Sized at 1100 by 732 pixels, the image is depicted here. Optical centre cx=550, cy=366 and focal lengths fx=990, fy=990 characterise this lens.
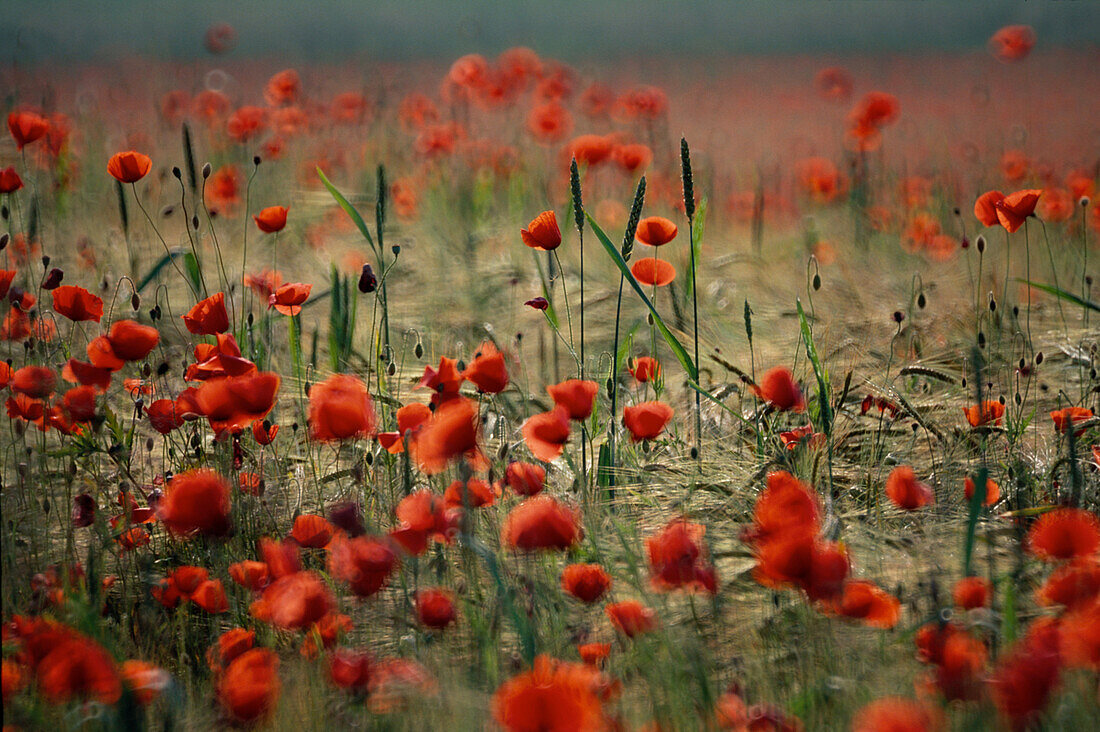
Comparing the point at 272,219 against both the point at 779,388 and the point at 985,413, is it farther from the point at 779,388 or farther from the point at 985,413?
the point at 985,413

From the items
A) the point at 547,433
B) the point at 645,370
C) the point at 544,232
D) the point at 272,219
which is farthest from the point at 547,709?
the point at 272,219

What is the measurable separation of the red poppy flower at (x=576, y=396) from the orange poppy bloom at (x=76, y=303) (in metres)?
0.81

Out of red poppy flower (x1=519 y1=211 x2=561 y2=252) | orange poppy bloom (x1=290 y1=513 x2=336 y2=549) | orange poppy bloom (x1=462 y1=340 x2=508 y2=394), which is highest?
red poppy flower (x1=519 y1=211 x2=561 y2=252)

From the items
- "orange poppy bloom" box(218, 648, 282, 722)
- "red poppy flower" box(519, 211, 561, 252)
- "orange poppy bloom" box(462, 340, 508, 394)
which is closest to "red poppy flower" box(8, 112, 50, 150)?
"red poppy flower" box(519, 211, 561, 252)

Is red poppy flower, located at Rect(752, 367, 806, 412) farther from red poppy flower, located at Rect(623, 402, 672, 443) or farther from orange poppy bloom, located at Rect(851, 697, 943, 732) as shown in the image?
orange poppy bloom, located at Rect(851, 697, 943, 732)

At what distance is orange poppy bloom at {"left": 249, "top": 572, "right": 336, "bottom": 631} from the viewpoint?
1.08 m

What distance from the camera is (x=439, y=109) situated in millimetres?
4672

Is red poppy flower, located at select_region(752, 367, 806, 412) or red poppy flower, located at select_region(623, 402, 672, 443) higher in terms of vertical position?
red poppy flower, located at select_region(752, 367, 806, 412)

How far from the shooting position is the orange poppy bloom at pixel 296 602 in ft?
3.55

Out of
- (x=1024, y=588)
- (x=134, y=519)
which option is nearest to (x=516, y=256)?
(x=134, y=519)

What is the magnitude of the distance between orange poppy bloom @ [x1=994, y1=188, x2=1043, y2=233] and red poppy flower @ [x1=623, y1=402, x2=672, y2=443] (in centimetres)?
81

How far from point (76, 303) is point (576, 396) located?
867mm

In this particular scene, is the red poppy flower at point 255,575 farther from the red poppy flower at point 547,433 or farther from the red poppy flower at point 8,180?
the red poppy flower at point 8,180

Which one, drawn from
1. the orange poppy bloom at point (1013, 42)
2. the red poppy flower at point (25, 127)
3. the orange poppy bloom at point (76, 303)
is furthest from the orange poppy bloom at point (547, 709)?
the orange poppy bloom at point (1013, 42)
